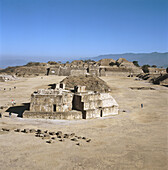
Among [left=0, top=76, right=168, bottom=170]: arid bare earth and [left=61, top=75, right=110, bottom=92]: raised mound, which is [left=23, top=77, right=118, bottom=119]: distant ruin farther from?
[left=61, top=75, right=110, bottom=92]: raised mound

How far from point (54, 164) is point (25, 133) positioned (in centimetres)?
408

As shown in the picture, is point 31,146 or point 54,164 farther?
point 31,146

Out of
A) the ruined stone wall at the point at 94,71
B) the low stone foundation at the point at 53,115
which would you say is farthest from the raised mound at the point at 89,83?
the ruined stone wall at the point at 94,71

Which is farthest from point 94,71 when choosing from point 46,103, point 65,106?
point 46,103

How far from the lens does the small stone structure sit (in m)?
13.7

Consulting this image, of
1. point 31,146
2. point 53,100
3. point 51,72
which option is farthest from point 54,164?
point 51,72

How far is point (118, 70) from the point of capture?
223ft

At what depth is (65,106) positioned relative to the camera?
14.4 meters

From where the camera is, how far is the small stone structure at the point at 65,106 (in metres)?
13.7

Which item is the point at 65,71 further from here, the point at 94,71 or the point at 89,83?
the point at 89,83

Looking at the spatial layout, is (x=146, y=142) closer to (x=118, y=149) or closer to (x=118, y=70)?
(x=118, y=149)

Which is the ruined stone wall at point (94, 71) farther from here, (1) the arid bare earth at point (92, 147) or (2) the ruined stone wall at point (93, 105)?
(1) the arid bare earth at point (92, 147)

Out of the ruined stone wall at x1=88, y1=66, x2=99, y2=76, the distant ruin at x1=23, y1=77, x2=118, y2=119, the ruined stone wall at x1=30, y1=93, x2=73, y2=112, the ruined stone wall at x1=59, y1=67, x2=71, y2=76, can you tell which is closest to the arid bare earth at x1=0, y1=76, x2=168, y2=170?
the distant ruin at x1=23, y1=77, x2=118, y2=119

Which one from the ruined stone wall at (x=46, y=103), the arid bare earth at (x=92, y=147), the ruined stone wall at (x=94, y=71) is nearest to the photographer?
the arid bare earth at (x=92, y=147)
